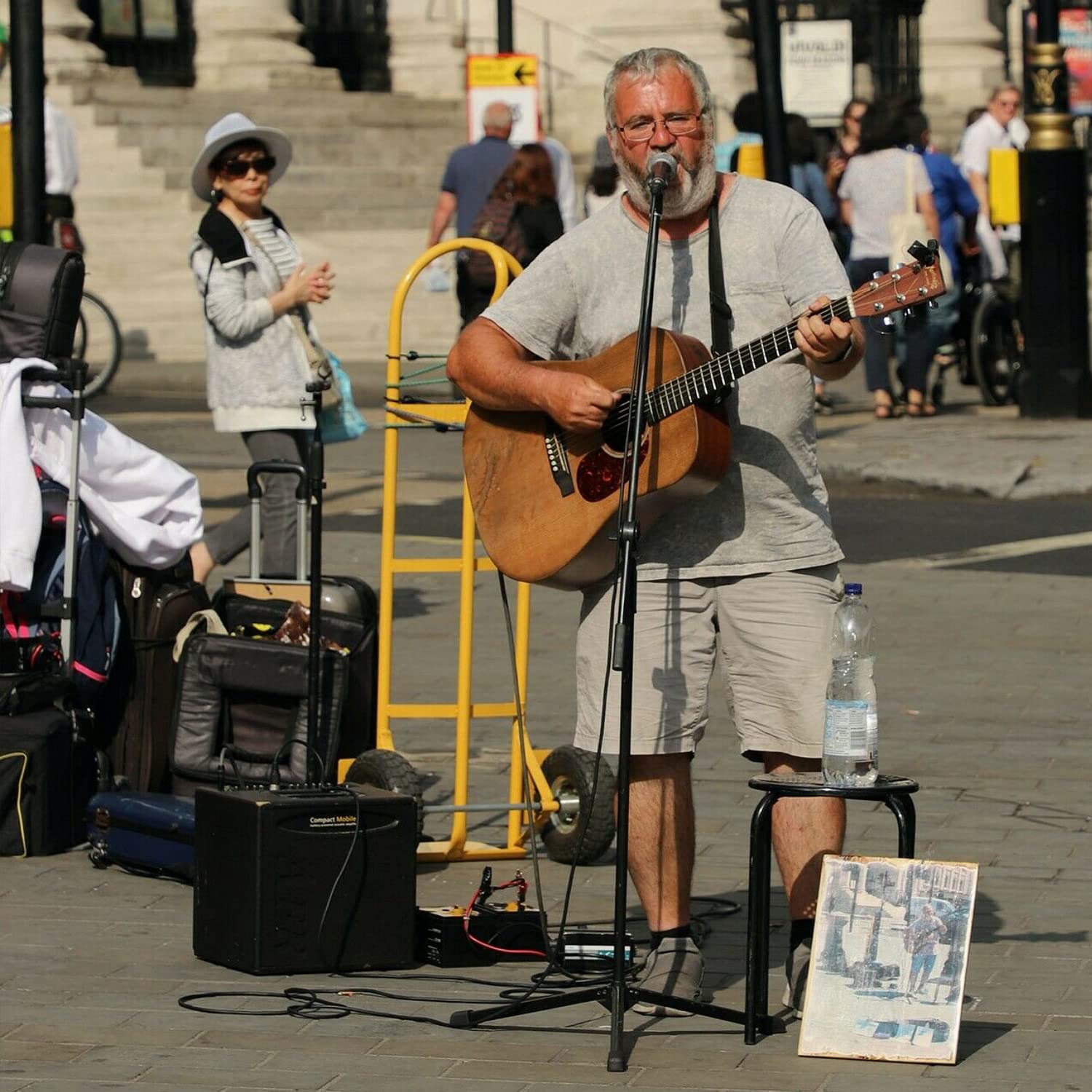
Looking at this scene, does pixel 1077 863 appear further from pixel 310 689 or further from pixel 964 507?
pixel 964 507

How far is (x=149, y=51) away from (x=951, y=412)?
19.0m

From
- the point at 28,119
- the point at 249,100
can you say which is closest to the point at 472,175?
the point at 28,119

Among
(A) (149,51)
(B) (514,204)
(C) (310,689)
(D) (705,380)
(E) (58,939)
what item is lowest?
(E) (58,939)

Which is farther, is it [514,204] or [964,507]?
[514,204]

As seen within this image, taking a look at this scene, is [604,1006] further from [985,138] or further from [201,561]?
[985,138]

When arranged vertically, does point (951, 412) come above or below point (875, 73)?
below

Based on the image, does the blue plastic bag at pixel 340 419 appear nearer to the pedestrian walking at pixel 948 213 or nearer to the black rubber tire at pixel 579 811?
the black rubber tire at pixel 579 811

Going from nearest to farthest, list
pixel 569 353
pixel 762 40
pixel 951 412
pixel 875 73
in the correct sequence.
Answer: pixel 569 353 < pixel 762 40 < pixel 951 412 < pixel 875 73

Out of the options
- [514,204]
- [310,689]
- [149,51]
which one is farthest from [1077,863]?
[149,51]

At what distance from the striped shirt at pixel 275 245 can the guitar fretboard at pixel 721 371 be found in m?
4.24

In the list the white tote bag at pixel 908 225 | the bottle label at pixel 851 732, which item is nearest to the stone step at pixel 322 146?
the white tote bag at pixel 908 225

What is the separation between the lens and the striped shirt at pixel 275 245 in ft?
30.9

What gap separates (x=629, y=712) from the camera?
16.6 feet

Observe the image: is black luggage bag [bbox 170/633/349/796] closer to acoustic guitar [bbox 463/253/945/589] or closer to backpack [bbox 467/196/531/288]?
acoustic guitar [bbox 463/253/945/589]
